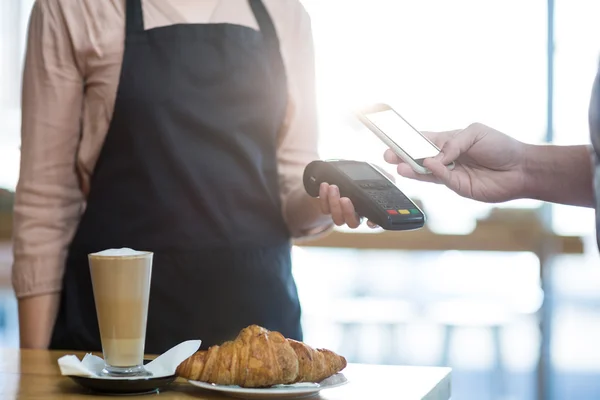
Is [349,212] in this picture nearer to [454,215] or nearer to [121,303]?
[121,303]

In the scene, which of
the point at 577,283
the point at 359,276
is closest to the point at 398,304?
the point at 359,276

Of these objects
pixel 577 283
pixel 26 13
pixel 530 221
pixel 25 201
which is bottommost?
pixel 577 283

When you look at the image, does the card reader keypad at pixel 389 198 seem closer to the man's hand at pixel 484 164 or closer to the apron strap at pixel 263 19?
the man's hand at pixel 484 164

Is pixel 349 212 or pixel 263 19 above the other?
pixel 263 19

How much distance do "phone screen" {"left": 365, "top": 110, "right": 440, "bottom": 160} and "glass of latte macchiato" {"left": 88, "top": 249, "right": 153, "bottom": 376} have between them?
454 millimetres

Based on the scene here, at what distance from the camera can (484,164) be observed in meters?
1.30

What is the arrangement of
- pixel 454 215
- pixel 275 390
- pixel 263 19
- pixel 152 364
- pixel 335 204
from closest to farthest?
1. pixel 275 390
2. pixel 152 364
3. pixel 335 204
4. pixel 263 19
5. pixel 454 215

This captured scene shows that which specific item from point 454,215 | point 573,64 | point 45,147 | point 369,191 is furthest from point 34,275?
point 454,215

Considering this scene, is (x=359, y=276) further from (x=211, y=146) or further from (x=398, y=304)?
(x=211, y=146)

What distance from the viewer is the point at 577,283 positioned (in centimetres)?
698

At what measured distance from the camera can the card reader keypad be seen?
1.03 m

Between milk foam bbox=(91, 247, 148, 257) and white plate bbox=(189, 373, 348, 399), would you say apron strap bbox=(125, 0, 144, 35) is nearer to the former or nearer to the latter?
milk foam bbox=(91, 247, 148, 257)

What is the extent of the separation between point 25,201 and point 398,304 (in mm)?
2390

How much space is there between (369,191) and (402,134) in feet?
0.53
